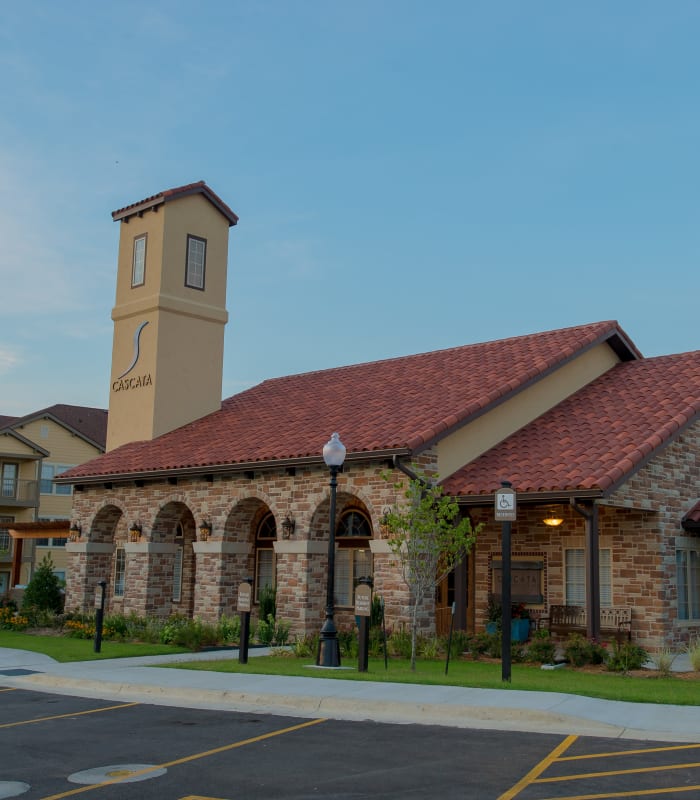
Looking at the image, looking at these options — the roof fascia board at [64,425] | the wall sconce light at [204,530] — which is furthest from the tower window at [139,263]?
the roof fascia board at [64,425]

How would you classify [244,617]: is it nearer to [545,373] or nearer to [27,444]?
[545,373]

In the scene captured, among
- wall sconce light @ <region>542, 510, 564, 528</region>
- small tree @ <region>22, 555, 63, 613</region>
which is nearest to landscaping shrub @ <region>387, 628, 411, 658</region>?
wall sconce light @ <region>542, 510, 564, 528</region>

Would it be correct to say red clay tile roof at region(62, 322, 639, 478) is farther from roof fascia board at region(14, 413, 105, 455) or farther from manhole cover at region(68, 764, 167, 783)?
roof fascia board at region(14, 413, 105, 455)

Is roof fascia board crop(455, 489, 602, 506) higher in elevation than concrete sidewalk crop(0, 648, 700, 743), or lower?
higher

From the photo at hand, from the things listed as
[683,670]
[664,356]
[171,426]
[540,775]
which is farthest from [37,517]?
[540,775]

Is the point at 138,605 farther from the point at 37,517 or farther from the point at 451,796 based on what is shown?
the point at 37,517

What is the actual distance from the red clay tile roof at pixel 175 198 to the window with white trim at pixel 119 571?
999 centimetres

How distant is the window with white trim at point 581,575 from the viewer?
64.2 ft

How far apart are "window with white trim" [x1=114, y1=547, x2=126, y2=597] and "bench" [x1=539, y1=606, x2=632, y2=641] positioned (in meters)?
13.1

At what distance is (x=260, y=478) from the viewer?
21688 mm

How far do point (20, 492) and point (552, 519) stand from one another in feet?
115

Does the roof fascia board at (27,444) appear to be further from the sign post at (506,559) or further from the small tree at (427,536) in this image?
the sign post at (506,559)

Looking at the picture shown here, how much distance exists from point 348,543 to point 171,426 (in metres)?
7.75

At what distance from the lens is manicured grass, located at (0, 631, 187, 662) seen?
704 inches
